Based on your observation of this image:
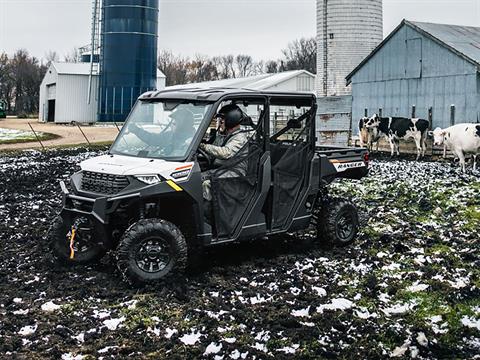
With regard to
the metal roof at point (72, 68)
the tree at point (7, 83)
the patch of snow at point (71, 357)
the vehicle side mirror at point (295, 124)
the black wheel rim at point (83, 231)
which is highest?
the tree at point (7, 83)

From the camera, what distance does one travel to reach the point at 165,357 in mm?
5711

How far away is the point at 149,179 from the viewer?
25.2 ft

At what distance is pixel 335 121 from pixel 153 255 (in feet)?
82.2

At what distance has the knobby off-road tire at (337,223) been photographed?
387 inches

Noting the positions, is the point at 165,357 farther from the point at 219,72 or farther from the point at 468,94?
the point at 219,72

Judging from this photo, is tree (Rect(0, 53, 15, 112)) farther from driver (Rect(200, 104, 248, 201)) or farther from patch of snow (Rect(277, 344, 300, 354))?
patch of snow (Rect(277, 344, 300, 354))

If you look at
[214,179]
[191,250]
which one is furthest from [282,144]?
[191,250]

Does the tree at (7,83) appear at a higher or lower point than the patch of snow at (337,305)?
higher

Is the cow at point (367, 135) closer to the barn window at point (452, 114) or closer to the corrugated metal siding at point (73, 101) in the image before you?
the barn window at point (452, 114)

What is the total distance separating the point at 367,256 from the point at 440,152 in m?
17.1

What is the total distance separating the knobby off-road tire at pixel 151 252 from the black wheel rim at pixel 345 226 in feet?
9.89

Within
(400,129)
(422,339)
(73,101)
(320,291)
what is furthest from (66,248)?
(73,101)

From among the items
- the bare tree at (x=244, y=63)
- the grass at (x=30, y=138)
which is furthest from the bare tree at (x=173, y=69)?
the grass at (x=30, y=138)

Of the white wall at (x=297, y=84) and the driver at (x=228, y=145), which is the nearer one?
the driver at (x=228, y=145)
